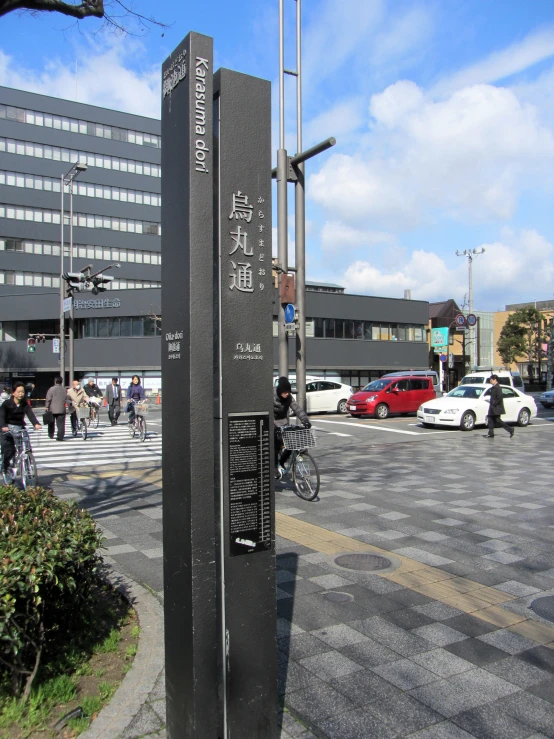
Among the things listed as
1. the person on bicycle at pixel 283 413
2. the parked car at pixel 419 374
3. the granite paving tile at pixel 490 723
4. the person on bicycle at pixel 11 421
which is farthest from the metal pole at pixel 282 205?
the parked car at pixel 419 374

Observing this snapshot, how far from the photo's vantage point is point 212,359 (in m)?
2.84

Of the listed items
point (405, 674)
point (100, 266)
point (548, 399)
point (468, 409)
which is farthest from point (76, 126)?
point (405, 674)

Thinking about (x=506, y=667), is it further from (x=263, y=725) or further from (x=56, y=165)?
(x=56, y=165)

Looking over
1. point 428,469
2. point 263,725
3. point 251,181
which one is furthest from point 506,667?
point 428,469

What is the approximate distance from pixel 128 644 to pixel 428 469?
9.12 m

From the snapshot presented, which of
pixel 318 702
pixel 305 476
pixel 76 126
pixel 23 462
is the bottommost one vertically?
pixel 318 702

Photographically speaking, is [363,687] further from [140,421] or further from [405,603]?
[140,421]

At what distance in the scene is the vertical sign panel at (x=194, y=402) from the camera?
2.79m

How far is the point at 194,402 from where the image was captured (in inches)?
110

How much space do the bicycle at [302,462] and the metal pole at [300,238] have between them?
130 inches

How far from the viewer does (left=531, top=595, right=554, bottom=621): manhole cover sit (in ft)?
15.6

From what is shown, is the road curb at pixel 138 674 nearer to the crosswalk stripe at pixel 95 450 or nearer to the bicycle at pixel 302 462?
the bicycle at pixel 302 462

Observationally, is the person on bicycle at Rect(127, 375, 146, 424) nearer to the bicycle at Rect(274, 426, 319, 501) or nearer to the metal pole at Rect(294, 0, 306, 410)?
the metal pole at Rect(294, 0, 306, 410)

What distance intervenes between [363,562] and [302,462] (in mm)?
3059
